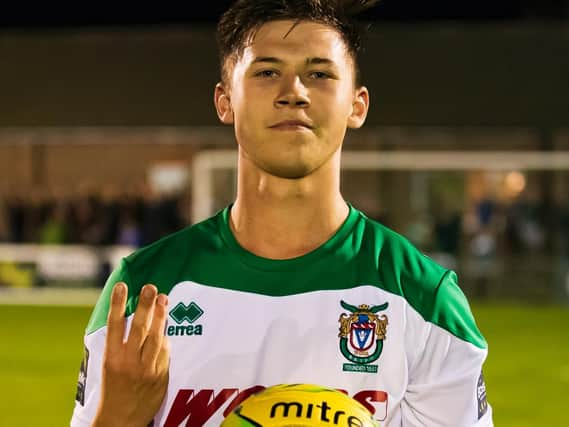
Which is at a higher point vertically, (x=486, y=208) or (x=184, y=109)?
(x=184, y=109)

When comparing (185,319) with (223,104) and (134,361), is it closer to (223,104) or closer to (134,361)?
(134,361)

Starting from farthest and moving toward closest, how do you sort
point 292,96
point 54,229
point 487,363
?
point 54,229 < point 487,363 < point 292,96

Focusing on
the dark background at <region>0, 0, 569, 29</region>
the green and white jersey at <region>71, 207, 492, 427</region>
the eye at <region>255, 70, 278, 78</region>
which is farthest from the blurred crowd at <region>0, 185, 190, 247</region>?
the eye at <region>255, 70, 278, 78</region>

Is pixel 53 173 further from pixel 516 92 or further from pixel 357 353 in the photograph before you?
pixel 357 353

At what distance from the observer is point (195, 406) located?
99.2 inches

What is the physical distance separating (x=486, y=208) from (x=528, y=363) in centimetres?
728

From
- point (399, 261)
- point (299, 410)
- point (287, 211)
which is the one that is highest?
point (287, 211)

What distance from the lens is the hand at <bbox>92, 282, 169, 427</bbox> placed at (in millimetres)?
2303

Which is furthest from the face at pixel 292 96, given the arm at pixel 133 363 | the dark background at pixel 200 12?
the dark background at pixel 200 12

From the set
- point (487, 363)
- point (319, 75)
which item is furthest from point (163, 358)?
point (487, 363)

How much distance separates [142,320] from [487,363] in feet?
31.9

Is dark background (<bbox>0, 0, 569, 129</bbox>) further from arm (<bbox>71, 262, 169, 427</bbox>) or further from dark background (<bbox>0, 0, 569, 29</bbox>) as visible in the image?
arm (<bbox>71, 262, 169, 427</bbox>)

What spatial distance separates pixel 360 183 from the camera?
18812 mm

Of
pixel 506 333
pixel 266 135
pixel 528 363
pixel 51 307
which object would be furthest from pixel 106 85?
pixel 266 135
